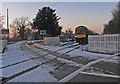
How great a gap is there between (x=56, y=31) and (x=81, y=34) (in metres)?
37.6

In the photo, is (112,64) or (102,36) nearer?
(112,64)

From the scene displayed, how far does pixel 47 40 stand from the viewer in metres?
57.4

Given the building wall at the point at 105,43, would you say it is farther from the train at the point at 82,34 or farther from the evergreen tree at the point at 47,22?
the evergreen tree at the point at 47,22

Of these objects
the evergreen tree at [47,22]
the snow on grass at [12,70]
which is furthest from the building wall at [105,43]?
the evergreen tree at [47,22]

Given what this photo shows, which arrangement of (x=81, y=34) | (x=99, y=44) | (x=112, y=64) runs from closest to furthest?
(x=112, y=64) → (x=99, y=44) → (x=81, y=34)

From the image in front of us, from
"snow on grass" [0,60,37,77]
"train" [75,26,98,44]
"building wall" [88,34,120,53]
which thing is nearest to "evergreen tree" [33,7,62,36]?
"train" [75,26,98,44]

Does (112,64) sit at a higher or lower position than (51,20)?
lower

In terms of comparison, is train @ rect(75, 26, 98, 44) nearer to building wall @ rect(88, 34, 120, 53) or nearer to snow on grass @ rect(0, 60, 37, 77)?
building wall @ rect(88, 34, 120, 53)

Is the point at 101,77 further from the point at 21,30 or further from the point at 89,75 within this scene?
the point at 21,30

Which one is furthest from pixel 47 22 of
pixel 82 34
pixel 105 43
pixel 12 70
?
pixel 12 70

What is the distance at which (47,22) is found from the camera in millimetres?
89688

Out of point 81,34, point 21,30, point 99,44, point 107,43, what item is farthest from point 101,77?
point 21,30

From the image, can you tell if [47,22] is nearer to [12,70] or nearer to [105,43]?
[105,43]

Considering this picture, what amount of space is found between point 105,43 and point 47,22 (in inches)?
2456
